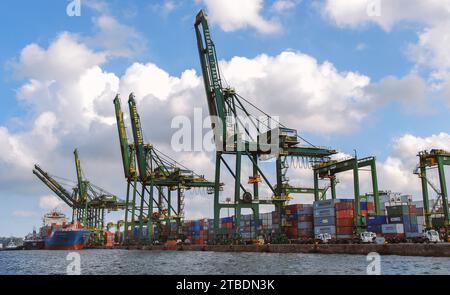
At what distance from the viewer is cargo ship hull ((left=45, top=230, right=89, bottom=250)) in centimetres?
10412

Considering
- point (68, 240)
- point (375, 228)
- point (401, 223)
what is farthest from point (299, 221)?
point (68, 240)

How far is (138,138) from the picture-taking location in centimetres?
8700

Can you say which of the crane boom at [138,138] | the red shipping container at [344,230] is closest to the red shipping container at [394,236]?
the red shipping container at [344,230]

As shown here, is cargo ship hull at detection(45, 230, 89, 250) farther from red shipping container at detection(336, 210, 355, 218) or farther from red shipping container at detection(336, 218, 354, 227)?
red shipping container at detection(336, 210, 355, 218)

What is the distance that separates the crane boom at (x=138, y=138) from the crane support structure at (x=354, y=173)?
36.6 metres

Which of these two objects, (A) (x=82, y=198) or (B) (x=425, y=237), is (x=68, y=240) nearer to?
(A) (x=82, y=198)

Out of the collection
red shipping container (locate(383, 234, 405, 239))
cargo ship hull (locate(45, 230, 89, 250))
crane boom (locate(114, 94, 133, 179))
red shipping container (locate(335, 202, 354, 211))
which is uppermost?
crane boom (locate(114, 94, 133, 179))

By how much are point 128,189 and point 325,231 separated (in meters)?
51.3

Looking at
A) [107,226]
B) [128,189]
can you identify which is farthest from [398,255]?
[107,226]

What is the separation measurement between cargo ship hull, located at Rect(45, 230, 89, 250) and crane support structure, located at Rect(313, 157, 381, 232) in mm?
64966

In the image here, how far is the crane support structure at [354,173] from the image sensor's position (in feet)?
177

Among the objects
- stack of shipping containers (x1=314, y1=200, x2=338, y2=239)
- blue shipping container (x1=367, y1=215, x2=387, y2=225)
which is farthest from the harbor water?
stack of shipping containers (x1=314, y1=200, x2=338, y2=239)

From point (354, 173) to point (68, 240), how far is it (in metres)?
74.5
